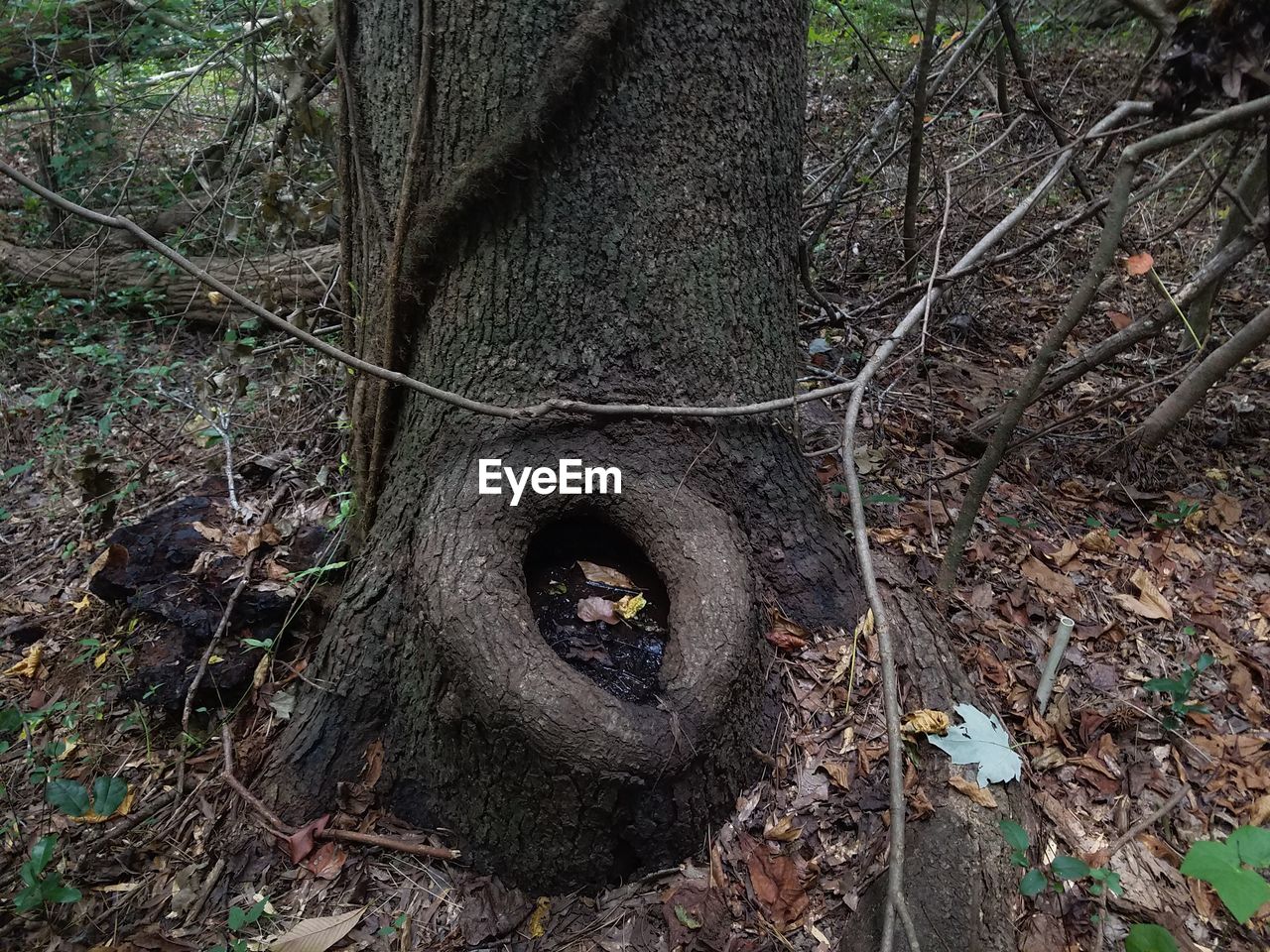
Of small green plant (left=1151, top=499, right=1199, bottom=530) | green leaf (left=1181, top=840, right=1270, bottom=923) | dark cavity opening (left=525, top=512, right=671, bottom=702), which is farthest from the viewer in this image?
small green plant (left=1151, top=499, right=1199, bottom=530)

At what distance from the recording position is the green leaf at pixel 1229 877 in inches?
49.4

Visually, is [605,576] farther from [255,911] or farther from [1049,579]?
[1049,579]

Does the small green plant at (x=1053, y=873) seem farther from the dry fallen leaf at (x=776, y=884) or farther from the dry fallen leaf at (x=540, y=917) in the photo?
the dry fallen leaf at (x=540, y=917)

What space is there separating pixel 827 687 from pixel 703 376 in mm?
964

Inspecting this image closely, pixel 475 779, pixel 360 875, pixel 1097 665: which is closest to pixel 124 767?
pixel 360 875

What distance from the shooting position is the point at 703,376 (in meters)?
1.99

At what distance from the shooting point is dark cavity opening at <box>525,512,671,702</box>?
1.82m

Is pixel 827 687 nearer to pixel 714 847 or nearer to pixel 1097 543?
pixel 714 847

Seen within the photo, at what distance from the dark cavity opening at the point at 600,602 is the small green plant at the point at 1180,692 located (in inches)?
59.2

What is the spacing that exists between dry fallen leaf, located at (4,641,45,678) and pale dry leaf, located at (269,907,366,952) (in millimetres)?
1593

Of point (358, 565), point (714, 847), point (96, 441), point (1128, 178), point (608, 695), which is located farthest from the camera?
point (96, 441)

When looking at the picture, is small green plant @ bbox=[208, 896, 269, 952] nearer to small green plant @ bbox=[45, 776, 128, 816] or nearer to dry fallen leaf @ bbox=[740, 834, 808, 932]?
small green plant @ bbox=[45, 776, 128, 816]

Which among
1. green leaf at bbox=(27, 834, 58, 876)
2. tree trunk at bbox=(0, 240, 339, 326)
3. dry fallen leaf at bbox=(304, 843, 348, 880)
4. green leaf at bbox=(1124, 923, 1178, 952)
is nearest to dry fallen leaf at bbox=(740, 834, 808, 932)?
green leaf at bbox=(1124, 923, 1178, 952)

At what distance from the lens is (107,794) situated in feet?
5.90
